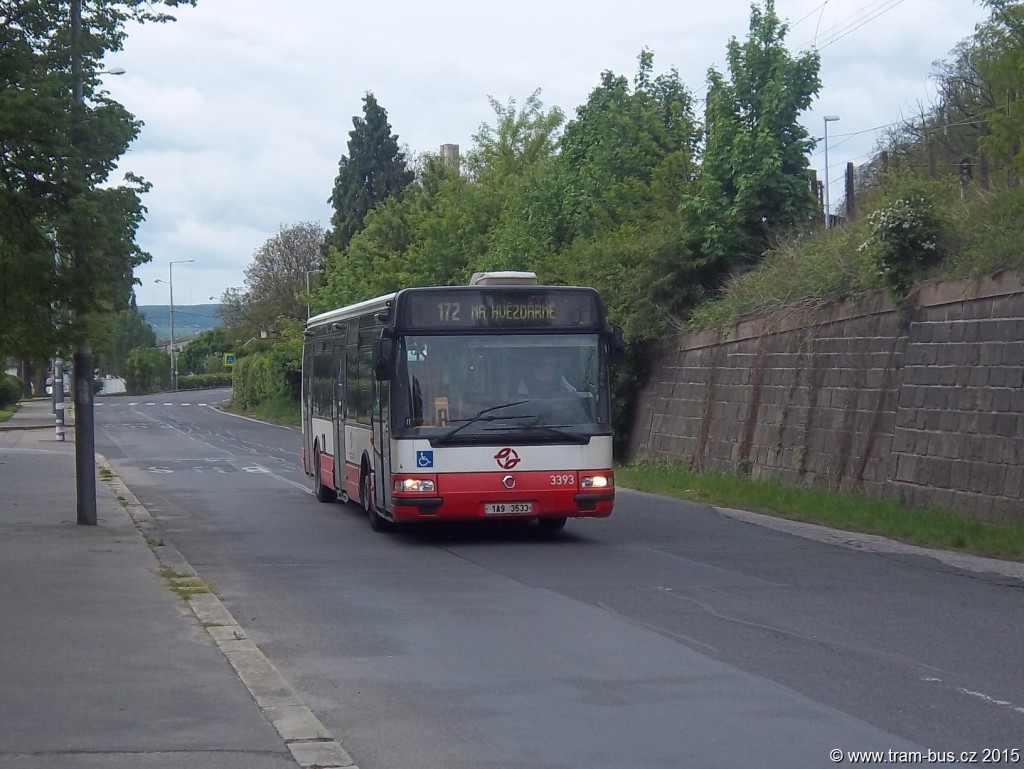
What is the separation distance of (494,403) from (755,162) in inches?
691

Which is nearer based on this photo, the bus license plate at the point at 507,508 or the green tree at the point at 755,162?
the bus license plate at the point at 507,508

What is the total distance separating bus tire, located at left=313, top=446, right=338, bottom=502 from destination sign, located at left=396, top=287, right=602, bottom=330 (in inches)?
252

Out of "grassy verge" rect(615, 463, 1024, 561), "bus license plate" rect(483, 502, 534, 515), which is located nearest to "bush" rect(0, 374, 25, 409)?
"grassy verge" rect(615, 463, 1024, 561)

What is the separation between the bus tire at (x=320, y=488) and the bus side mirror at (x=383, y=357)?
6.11 m

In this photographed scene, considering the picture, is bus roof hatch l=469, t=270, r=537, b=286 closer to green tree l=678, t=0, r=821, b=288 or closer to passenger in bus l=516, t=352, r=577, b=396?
passenger in bus l=516, t=352, r=577, b=396

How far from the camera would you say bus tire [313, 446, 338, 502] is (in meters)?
21.3

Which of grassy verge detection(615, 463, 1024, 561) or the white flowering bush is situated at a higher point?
the white flowering bush

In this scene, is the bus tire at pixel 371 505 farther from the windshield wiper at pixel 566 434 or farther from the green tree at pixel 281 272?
the green tree at pixel 281 272

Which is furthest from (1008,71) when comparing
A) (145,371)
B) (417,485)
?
(145,371)

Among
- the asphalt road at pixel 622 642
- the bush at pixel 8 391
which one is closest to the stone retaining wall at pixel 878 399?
the asphalt road at pixel 622 642

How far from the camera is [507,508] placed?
14.7m

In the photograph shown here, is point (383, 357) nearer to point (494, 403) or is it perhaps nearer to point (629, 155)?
point (494, 403)

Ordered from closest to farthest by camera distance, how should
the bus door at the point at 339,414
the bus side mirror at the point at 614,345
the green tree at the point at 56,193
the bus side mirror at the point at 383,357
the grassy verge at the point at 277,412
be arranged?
the green tree at the point at 56,193 → the bus side mirror at the point at 383,357 → the bus side mirror at the point at 614,345 → the bus door at the point at 339,414 → the grassy verge at the point at 277,412

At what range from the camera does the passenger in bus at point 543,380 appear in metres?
14.9
